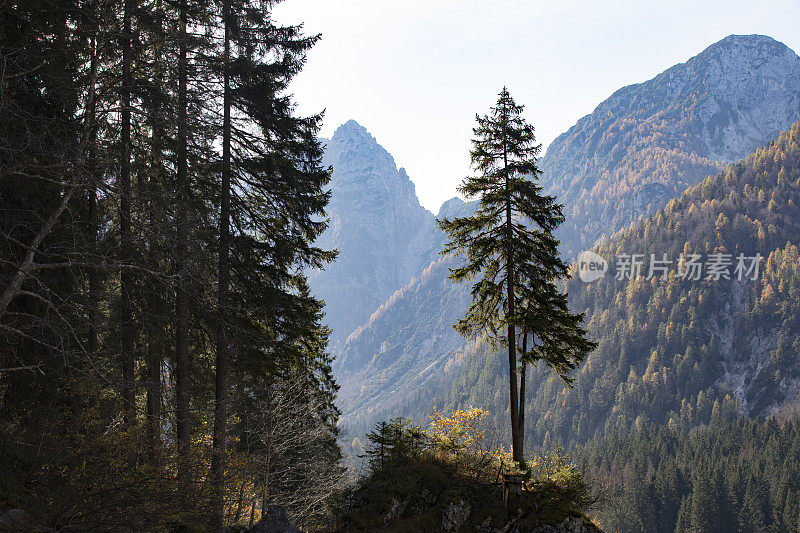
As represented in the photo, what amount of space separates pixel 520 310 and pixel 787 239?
9224 inches

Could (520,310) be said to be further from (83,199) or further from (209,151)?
(83,199)

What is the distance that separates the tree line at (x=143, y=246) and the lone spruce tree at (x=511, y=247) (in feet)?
16.6

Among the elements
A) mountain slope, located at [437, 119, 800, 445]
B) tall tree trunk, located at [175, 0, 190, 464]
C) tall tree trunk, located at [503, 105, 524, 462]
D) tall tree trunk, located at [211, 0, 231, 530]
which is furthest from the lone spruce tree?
mountain slope, located at [437, 119, 800, 445]

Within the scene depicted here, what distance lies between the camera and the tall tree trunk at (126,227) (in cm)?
714

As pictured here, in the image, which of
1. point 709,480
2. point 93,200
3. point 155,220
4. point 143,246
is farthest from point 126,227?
point 709,480

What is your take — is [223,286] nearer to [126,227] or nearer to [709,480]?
[126,227]

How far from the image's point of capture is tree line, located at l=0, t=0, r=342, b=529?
278 inches

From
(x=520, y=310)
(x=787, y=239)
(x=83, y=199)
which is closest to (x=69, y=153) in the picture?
(x=83, y=199)

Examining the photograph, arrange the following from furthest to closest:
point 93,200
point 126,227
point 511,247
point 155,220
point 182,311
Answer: point 511,247 < point 182,311 < point 93,200 < point 126,227 < point 155,220

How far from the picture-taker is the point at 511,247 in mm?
14812

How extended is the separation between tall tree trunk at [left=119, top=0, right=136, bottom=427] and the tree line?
6 cm

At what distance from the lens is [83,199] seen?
9688 mm

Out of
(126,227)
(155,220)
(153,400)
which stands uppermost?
(126,227)

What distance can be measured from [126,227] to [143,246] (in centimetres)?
96
